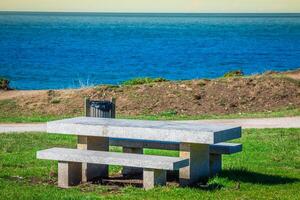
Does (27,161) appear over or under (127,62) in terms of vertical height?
under

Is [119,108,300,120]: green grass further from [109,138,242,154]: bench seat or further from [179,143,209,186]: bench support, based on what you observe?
[179,143,209,186]: bench support

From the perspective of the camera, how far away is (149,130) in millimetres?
13438

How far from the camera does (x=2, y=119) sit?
2452cm

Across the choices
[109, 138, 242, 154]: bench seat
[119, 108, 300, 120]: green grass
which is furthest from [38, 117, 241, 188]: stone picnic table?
[119, 108, 300, 120]: green grass

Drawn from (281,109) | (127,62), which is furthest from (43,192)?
(127,62)

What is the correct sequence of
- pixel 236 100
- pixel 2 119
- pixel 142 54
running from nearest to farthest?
pixel 2 119 < pixel 236 100 < pixel 142 54

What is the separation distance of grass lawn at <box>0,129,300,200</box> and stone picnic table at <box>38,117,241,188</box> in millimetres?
336

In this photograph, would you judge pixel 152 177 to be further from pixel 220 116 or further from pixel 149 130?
pixel 220 116

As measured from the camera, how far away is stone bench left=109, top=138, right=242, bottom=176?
1431 cm

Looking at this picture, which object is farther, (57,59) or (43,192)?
(57,59)

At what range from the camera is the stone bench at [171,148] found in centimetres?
1431

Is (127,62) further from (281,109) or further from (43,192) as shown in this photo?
(43,192)

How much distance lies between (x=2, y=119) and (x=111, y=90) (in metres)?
4.20

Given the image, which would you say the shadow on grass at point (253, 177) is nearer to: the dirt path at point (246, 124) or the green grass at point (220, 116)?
the dirt path at point (246, 124)
